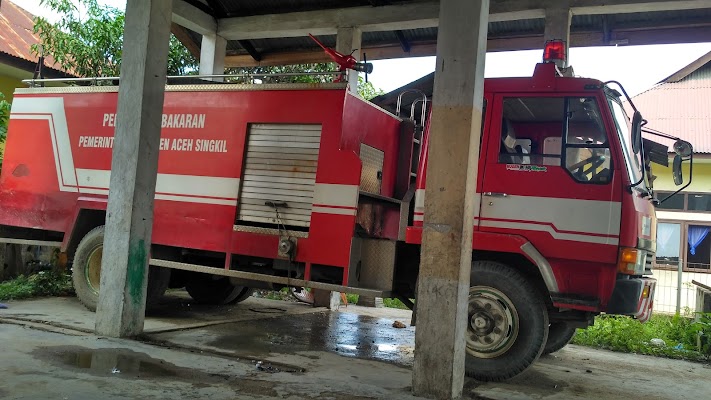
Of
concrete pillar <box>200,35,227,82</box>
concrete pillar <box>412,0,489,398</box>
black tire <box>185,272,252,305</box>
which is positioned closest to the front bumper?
concrete pillar <box>412,0,489,398</box>

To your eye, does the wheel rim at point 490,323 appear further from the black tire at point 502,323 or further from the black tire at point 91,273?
the black tire at point 91,273

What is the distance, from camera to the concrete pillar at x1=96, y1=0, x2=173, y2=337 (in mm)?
5957

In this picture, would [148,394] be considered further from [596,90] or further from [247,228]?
[596,90]

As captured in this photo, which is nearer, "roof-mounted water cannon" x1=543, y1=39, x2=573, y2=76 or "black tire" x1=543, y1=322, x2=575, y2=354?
"roof-mounted water cannon" x1=543, y1=39, x2=573, y2=76

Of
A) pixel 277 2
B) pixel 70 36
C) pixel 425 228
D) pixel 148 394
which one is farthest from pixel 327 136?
pixel 70 36

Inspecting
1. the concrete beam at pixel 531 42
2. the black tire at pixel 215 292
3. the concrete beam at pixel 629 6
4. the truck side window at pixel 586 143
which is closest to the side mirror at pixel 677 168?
the truck side window at pixel 586 143

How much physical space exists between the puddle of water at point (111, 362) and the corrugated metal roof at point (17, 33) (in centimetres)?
855

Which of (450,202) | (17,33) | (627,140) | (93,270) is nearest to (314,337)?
(93,270)

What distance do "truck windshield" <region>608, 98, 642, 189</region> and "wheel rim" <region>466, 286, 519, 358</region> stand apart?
1.59 m

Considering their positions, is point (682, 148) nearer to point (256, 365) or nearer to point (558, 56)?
point (558, 56)

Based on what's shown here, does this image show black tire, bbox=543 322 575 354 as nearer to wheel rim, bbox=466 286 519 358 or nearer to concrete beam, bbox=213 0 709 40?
wheel rim, bbox=466 286 519 358

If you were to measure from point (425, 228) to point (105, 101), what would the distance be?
16.3 feet

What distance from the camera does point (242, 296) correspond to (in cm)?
939

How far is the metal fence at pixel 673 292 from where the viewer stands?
11.4 meters
